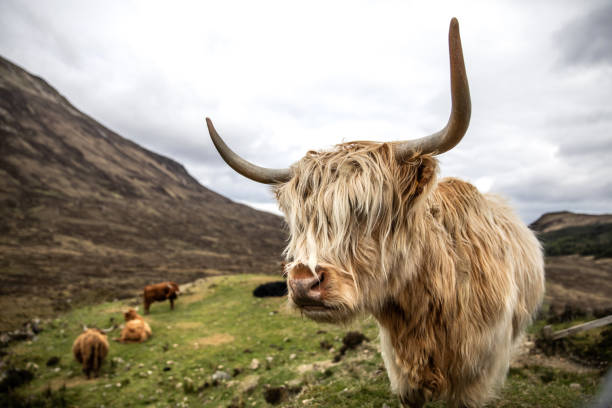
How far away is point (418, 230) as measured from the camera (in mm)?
2436

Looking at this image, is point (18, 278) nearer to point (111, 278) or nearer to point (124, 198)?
point (111, 278)

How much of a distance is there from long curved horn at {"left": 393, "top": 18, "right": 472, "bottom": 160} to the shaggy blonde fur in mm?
90

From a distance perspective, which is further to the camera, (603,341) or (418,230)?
(603,341)

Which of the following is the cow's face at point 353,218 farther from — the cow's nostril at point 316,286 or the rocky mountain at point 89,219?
the rocky mountain at point 89,219

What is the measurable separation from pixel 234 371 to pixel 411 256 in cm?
692

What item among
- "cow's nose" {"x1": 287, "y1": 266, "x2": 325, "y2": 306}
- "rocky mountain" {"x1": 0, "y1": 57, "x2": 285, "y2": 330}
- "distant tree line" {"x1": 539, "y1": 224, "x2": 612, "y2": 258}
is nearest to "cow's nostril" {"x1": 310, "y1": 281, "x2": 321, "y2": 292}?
"cow's nose" {"x1": 287, "y1": 266, "x2": 325, "y2": 306}

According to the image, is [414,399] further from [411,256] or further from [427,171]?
[427,171]

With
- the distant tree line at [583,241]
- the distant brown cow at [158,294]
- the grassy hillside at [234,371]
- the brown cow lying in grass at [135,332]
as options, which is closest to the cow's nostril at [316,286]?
the grassy hillside at [234,371]

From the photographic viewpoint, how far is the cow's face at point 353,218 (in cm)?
204

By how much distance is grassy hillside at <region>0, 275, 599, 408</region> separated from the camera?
5023mm

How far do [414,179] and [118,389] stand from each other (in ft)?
28.0

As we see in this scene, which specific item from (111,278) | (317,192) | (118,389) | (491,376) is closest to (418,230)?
(317,192)

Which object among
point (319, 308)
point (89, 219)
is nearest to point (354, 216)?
point (319, 308)

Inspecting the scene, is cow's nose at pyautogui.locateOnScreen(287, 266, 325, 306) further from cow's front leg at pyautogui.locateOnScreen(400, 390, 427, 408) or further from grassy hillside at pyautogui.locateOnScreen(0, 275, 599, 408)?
cow's front leg at pyautogui.locateOnScreen(400, 390, 427, 408)
